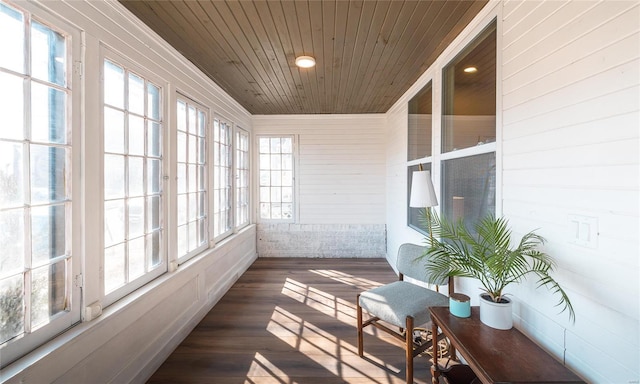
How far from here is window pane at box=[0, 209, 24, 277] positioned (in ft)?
3.79

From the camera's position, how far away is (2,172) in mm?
1146

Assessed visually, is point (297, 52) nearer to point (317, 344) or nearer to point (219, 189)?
point (219, 189)

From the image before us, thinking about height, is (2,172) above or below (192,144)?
below

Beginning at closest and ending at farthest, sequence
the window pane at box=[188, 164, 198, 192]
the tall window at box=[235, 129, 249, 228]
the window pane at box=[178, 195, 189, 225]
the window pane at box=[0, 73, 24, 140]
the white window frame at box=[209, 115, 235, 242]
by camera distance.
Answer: the window pane at box=[0, 73, 24, 140] < the window pane at box=[178, 195, 189, 225] < the window pane at box=[188, 164, 198, 192] < the white window frame at box=[209, 115, 235, 242] < the tall window at box=[235, 129, 249, 228]

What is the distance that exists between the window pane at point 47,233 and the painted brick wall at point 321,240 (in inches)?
143

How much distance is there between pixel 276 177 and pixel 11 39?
392cm

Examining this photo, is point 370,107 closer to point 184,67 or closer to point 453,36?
point 453,36

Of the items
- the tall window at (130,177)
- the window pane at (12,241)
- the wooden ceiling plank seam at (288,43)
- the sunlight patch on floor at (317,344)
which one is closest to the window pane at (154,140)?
the tall window at (130,177)

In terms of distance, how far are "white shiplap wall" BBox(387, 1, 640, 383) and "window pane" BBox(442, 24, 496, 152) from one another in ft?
0.56

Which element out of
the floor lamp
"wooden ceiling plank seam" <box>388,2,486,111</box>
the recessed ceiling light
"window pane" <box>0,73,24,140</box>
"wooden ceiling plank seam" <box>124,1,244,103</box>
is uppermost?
"wooden ceiling plank seam" <box>388,2,486,111</box>

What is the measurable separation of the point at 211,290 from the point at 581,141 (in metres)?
3.30

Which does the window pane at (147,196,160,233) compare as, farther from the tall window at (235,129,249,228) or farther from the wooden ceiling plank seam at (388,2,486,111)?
the wooden ceiling plank seam at (388,2,486,111)

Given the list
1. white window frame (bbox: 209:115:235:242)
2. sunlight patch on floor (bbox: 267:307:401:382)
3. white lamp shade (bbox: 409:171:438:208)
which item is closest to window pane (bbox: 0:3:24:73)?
white window frame (bbox: 209:115:235:242)

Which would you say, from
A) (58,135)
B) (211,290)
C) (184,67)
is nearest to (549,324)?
(58,135)
